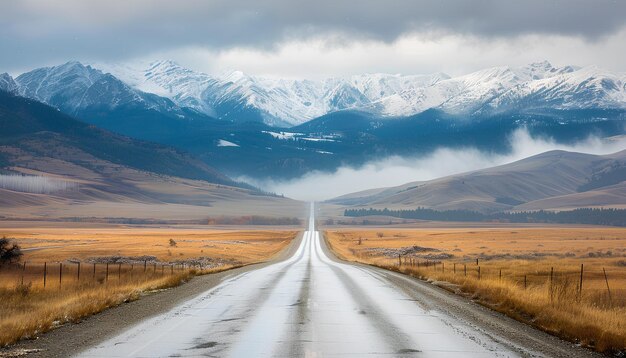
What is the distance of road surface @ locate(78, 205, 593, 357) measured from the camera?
15.5 meters

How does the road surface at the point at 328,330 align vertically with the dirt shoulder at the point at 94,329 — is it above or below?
above

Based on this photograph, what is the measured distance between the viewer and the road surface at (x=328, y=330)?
50.9 feet

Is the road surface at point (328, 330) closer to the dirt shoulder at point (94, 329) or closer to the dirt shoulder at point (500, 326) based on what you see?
the dirt shoulder at point (500, 326)

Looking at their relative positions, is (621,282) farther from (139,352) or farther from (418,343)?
(139,352)

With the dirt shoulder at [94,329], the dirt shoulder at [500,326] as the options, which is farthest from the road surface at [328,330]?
the dirt shoulder at [94,329]

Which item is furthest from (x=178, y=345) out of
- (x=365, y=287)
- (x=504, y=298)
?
(x=365, y=287)

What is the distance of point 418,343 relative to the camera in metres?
16.5

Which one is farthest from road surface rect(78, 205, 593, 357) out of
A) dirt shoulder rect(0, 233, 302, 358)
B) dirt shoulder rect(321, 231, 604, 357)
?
dirt shoulder rect(0, 233, 302, 358)

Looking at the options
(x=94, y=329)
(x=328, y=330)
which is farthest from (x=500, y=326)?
(x=94, y=329)

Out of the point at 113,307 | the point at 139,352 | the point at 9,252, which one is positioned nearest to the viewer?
the point at 139,352

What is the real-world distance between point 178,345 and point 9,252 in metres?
52.3

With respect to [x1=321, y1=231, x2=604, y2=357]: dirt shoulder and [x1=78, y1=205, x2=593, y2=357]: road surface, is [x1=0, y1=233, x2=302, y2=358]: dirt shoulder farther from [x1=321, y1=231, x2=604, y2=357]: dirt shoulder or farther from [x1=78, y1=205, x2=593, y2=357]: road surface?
[x1=321, y1=231, x2=604, y2=357]: dirt shoulder

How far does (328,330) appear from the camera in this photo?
1848cm

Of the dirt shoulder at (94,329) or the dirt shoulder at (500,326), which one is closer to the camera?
the dirt shoulder at (94,329)
